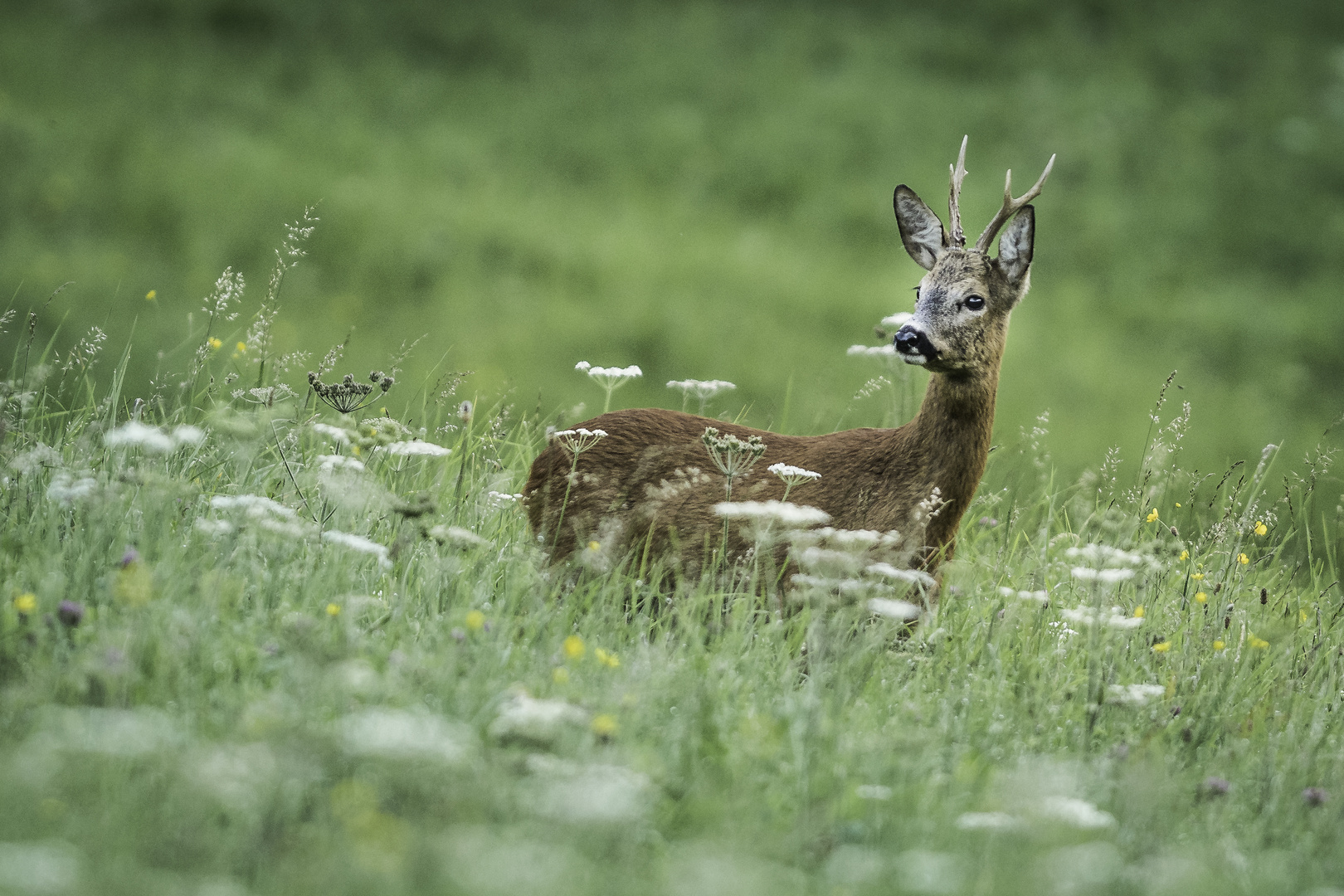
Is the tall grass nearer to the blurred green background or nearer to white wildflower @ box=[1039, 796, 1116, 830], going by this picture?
white wildflower @ box=[1039, 796, 1116, 830]

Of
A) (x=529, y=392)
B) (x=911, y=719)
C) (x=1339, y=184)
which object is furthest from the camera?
(x=1339, y=184)

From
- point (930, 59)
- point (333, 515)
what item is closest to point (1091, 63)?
point (930, 59)

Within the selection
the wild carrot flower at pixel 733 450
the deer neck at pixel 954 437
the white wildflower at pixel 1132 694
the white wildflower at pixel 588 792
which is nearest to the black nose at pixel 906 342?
the deer neck at pixel 954 437

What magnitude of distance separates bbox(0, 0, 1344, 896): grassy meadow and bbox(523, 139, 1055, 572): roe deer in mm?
169

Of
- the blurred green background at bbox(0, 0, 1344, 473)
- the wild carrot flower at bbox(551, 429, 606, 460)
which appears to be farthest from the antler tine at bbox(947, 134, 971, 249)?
the blurred green background at bbox(0, 0, 1344, 473)

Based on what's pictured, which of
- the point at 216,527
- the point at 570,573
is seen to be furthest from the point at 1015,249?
the point at 216,527

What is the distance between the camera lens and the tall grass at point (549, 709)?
2244 mm

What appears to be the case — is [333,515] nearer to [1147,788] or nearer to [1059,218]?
[1147,788]

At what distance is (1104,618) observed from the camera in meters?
3.88

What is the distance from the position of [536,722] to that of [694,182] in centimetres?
1174

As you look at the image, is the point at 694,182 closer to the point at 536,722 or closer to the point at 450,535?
the point at 450,535

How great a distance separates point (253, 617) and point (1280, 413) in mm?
9896

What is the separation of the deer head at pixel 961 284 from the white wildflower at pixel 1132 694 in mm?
1179

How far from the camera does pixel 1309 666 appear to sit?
13.5ft
